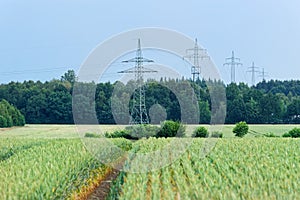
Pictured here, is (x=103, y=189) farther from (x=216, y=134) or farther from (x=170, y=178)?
(x=216, y=134)

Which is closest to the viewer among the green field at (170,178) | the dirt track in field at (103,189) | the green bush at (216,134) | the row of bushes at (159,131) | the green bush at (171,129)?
the green field at (170,178)

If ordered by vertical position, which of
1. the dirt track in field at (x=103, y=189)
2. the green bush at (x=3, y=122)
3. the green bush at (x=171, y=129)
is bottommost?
the dirt track in field at (x=103, y=189)

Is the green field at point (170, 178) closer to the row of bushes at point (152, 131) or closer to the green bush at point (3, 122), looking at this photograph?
the row of bushes at point (152, 131)

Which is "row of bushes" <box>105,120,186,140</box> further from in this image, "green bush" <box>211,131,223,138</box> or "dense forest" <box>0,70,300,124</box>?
"dense forest" <box>0,70,300,124</box>

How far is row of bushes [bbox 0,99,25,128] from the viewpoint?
45469mm

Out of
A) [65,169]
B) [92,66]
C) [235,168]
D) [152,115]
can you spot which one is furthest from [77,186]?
[152,115]

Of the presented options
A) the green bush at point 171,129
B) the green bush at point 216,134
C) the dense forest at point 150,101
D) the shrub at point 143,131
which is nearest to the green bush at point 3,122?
the dense forest at point 150,101

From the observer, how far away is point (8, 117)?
46.1 meters

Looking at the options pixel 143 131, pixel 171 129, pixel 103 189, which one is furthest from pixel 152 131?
pixel 103 189

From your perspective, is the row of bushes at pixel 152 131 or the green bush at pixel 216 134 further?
the green bush at pixel 216 134

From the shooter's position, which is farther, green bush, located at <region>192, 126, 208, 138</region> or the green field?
green bush, located at <region>192, 126, 208, 138</region>

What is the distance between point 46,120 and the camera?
179ft

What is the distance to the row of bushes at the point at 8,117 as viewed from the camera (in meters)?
45.5

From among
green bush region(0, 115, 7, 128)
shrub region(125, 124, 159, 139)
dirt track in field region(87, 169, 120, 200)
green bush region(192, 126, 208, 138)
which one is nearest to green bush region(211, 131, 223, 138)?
green bush region(192, 126, 208, 138)
